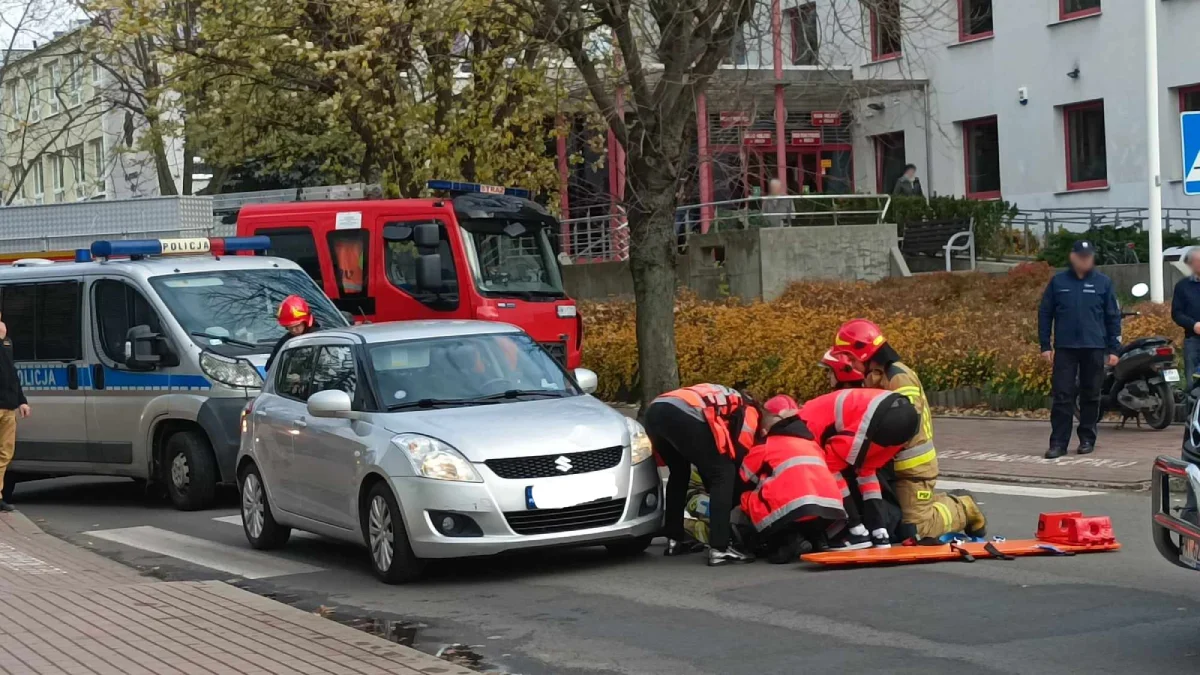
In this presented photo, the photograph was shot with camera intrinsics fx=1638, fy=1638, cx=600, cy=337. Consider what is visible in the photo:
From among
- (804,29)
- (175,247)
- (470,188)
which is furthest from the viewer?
(470,188)

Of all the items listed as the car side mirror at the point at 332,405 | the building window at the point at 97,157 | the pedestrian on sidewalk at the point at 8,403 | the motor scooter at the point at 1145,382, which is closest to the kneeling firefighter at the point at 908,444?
the car side mirror at the point at 332,405

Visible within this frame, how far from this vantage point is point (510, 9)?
21.2 m

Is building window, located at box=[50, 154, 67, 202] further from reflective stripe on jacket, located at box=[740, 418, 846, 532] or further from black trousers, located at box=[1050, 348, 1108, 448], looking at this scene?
reflective stripe on jacket, located at box=[740, 418, 846, 532]

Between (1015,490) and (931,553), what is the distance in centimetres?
383

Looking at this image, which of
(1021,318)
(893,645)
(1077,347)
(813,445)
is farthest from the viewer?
(1021,318)

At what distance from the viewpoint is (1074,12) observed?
32.7 m

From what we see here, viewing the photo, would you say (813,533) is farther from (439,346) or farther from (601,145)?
(601,145)

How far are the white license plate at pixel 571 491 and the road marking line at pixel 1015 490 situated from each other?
435cm

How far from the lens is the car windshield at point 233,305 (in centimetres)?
1466

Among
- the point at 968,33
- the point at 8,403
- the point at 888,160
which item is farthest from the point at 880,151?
the point at 8,403

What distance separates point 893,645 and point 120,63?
1041 inches

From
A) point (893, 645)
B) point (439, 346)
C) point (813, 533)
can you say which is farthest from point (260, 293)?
point (893, 645)

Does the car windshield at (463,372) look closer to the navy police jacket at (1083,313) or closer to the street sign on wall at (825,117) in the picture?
the navy police jacket at (1083,313)

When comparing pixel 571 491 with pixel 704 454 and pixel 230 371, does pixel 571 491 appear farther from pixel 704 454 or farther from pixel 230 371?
pixel 230 371
